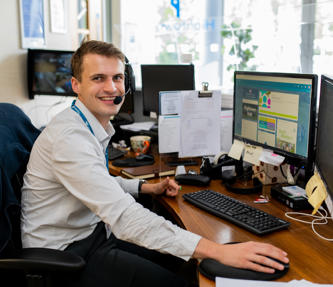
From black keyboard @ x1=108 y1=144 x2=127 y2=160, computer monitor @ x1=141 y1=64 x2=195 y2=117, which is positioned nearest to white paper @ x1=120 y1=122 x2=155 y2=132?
computer monitor @ x1=141 y1=64 x2=195 y2=117

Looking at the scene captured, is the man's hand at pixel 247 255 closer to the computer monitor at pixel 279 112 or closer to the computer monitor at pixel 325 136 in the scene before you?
the computer monitor at pixel 325 136

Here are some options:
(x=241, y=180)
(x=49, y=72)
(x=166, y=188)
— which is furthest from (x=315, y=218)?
(x=49, y=72)

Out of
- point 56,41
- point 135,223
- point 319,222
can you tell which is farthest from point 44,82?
point 319,222

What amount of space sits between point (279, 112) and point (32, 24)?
6.86ft

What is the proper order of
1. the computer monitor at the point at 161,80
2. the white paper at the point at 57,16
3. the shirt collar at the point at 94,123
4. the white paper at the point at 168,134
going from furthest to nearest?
the white paper at the point at 57,16 < the computer monitor at the point at 161,80 < the white paper at the point at 168,134 < the shirt collar at the point at 94,123

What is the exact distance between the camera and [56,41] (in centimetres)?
310

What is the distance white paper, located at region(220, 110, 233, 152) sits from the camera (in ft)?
6.50

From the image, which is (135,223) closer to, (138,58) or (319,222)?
(319,222)

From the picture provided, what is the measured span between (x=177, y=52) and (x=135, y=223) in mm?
2294

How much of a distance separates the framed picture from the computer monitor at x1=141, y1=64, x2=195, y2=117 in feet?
3.11

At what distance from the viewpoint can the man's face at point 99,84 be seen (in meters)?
1.39

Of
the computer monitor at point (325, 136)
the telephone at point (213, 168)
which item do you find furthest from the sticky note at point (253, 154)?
the computer monitor at point (325, 136)

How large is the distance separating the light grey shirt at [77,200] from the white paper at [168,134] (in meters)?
0.54

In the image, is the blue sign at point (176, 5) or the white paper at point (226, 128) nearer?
the white paper at point (226, 128)
